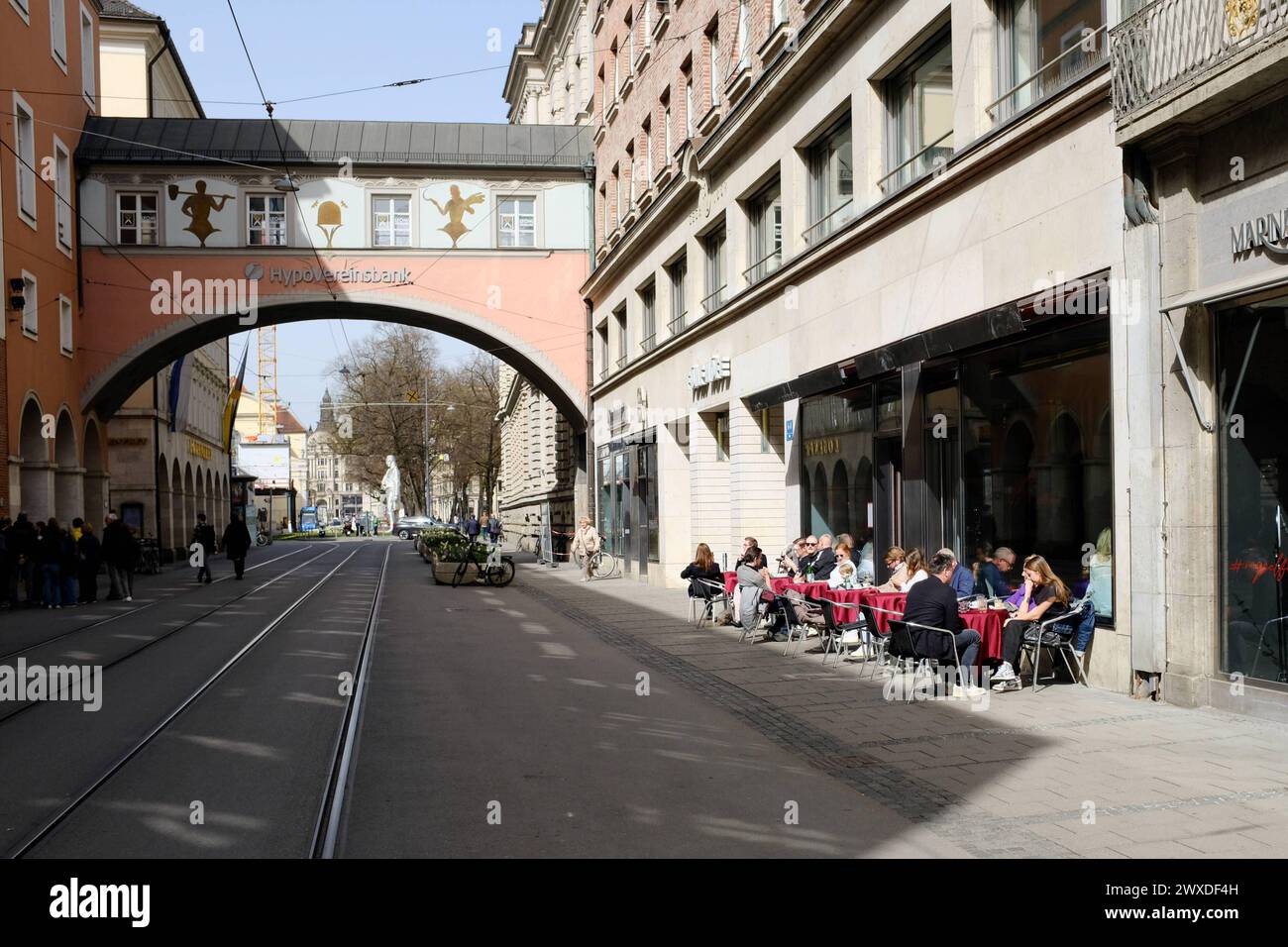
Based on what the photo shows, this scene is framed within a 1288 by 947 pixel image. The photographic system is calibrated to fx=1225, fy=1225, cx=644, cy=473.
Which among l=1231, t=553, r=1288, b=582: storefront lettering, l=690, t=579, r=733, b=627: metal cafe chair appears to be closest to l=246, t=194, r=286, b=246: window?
l=690, t=579, r=733, b=627: metal cafe chair

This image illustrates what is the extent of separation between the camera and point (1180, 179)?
10211 millimetres

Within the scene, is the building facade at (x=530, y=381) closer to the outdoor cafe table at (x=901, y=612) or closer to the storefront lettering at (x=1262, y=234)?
the outdoor cafe table at (x=901, y=612)

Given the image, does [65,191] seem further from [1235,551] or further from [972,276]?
[1235,551]

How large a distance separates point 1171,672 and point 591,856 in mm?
6425

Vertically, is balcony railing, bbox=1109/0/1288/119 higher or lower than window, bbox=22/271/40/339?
lower

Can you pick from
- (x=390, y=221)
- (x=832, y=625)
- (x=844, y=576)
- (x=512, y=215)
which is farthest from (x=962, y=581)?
(x=390, y=221)

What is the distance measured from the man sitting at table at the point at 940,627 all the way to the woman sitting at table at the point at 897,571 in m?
2.14

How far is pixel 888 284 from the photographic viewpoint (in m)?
15.8

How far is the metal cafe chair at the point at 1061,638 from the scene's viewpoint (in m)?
11.1

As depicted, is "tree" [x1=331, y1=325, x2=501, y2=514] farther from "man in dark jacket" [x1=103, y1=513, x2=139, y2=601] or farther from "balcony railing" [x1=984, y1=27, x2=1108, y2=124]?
"balcony railing" [x1=984, y1=27, x2=1108, y2=124]

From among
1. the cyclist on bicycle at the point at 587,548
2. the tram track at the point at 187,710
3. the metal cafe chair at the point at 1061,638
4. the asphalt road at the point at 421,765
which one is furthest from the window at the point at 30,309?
the metal cafe chair at the point at 1061,638

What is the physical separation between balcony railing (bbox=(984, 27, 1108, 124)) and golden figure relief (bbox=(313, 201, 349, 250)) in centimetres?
2590

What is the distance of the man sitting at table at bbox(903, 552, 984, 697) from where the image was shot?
35.6 feet

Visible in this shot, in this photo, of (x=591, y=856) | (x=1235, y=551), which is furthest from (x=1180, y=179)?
(x=591, y=856)
